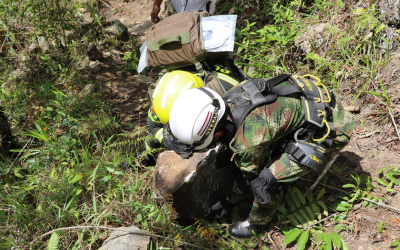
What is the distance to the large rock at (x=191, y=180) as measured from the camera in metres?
2.92

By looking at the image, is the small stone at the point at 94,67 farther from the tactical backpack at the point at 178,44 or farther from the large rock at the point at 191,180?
the large rock at the point at 191,180

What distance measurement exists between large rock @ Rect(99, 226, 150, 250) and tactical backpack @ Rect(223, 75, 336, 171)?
1364mm

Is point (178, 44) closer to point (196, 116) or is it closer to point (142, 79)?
point (196, 116)

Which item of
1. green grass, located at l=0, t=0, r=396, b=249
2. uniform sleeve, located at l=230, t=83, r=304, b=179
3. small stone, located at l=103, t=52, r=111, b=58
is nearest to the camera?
uniform sleeve, located at l=230, t=83, r=304, b=179

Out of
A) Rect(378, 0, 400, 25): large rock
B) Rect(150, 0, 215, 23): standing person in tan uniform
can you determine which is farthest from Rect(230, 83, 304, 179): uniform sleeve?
Rect(150, 0, 215, 23): standing person in tan uniform

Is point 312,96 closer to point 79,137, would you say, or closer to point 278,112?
point 278,112

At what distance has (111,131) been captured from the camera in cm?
407

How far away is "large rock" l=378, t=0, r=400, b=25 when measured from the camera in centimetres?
361

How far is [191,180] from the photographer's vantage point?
293cm

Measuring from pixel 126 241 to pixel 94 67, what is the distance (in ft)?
12.4

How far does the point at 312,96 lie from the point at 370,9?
8.09 feet

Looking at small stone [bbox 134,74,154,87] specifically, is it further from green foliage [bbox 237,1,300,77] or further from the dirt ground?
green foliage [bbox 237,1,300,77]

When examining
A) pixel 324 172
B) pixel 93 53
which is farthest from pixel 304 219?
pixel 93 53

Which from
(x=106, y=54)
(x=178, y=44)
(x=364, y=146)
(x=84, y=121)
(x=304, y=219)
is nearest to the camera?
(x=304, y=219)
